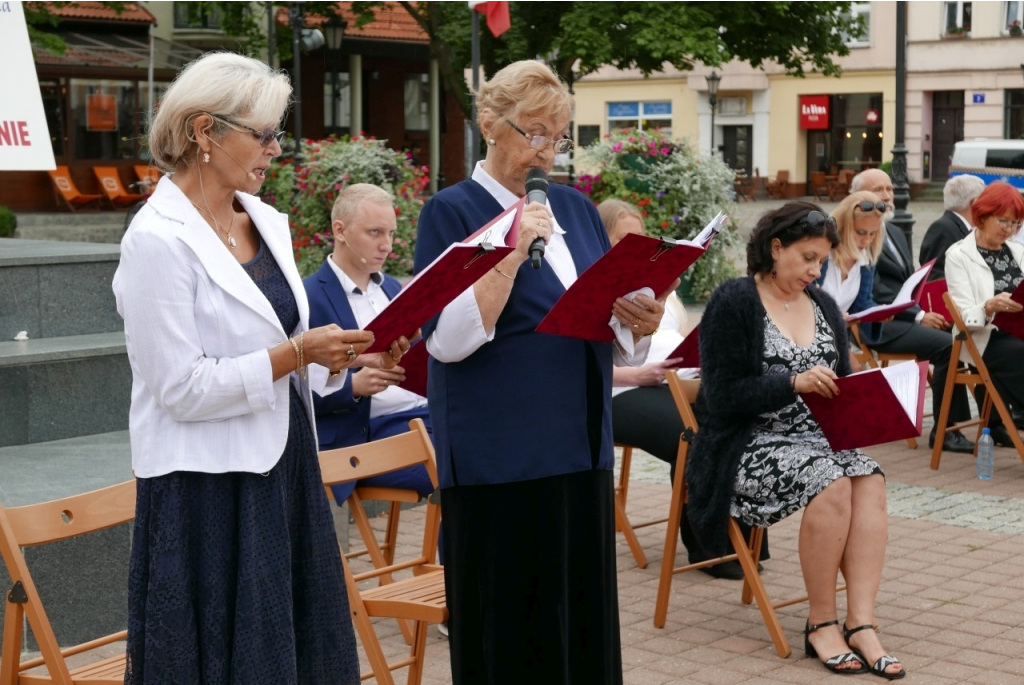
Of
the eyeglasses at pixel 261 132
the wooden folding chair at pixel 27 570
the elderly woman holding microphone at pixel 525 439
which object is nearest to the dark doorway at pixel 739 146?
the elderly woman holding microphone at pixel 525 439

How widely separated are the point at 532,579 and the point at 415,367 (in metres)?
1.11

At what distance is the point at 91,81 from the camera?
109 ft

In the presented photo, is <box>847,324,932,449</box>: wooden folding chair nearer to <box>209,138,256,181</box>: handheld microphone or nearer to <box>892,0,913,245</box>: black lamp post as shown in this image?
<box>892,0,913,245</box>: black lamp post

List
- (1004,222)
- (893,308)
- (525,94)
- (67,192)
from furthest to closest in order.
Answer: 1. (67,192)
2. (1004,222)
3. (893,308)
4. (525,94)

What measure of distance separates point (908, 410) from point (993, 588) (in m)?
1.43

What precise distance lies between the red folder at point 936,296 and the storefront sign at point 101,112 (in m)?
28.1

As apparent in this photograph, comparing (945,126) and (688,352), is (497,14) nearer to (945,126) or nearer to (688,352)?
(688,352)

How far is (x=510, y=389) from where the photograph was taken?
3.34m

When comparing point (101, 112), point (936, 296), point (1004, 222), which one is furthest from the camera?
point (101, 112)

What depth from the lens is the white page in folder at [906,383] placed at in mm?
4801

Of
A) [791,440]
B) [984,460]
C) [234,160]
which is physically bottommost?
[984,460]

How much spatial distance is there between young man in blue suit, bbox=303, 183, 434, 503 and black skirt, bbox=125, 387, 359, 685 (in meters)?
2.33

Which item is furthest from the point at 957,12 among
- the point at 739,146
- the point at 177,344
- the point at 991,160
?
the point at 177,344

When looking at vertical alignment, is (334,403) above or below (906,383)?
below
